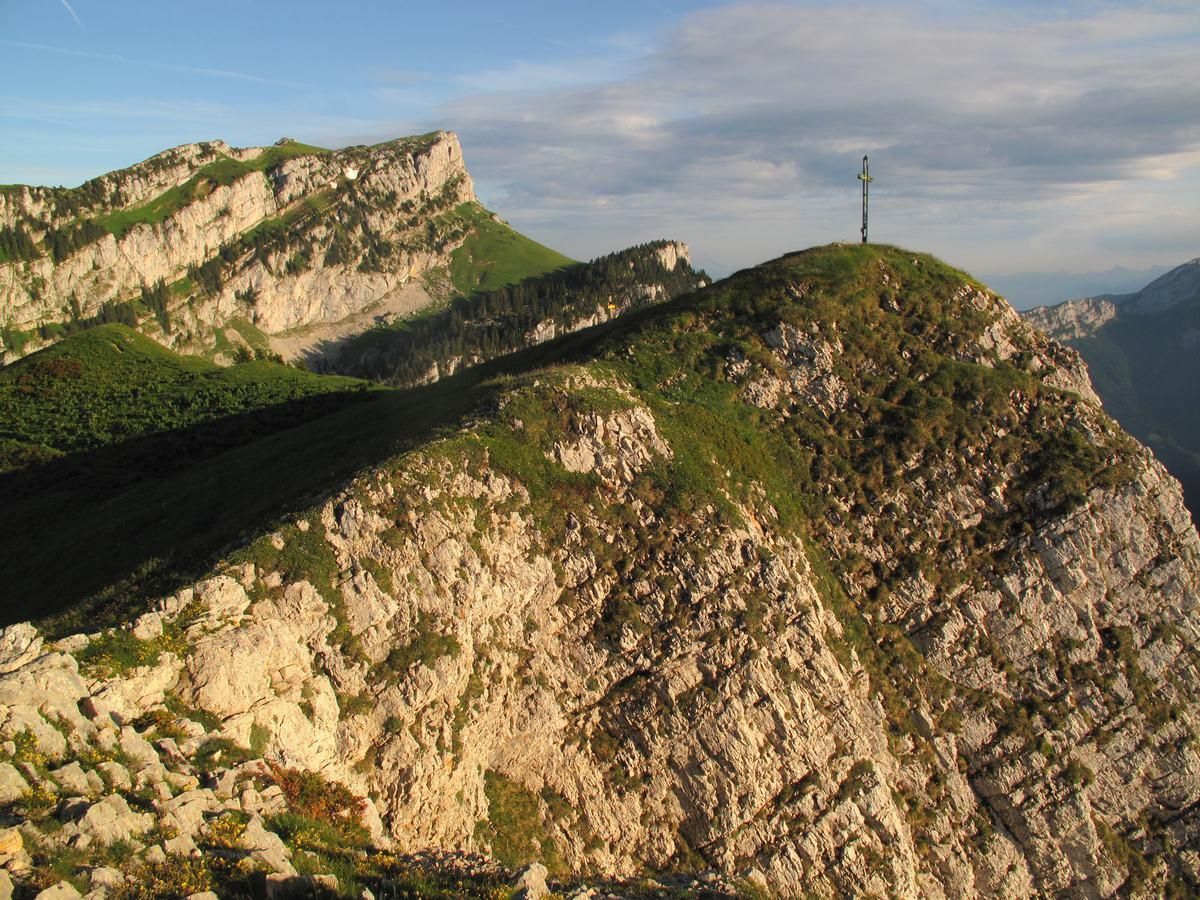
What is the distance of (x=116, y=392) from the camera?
65.8 m

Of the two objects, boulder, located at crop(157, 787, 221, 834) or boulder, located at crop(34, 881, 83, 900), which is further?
boulder, located at crop(157, 787, 221, 834)

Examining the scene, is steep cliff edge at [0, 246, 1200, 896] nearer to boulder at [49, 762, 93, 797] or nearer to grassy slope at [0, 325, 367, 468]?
boulder at [49, 762, 93, 797]

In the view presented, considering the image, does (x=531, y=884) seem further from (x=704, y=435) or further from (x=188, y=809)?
(x=704, y=435)

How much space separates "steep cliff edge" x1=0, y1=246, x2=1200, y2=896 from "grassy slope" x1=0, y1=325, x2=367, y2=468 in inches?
1451

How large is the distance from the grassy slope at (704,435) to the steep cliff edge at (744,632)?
236mm

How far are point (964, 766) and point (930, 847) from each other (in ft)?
12.1

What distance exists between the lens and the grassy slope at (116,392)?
57.7 m

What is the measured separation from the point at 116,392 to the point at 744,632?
60055 mm

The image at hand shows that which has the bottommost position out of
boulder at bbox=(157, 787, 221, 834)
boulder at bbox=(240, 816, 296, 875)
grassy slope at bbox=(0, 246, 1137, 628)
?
boulder at bbox=(240, 816, 296, 875)

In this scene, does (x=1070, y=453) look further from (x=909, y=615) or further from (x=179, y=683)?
(x=179, y=683)

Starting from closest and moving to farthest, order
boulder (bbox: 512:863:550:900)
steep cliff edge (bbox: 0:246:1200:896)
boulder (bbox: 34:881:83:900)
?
boulder (bbox: 34:881:83:900) → boulder (bbox: 512:863:550:900) → steep cliff edge (bbox: 0:246:1200:896)

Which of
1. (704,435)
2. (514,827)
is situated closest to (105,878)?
(514,827)

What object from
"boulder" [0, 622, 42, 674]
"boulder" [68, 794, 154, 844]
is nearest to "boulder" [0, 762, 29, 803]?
"boulder" [68, 794, 154, 844]

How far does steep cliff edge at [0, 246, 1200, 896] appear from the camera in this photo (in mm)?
23875
